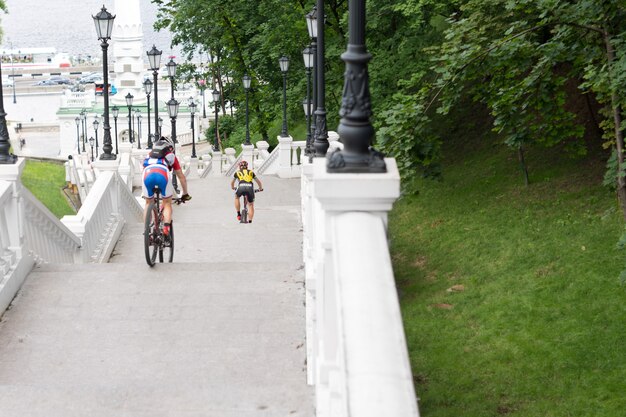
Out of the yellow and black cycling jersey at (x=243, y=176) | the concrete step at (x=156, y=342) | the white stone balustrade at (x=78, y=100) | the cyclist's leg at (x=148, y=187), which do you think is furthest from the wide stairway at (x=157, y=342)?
the white stone balustrade at (x=78, y=100)

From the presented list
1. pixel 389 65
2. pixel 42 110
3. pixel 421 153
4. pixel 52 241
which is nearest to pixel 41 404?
pixel 52 241

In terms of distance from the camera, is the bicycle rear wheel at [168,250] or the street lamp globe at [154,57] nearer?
the bicycle rear wheel at [168,250]

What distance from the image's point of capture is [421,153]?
1658 centimetres

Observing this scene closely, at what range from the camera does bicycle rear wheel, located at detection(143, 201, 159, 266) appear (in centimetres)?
1170

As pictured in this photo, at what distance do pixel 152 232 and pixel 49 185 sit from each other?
162 ft

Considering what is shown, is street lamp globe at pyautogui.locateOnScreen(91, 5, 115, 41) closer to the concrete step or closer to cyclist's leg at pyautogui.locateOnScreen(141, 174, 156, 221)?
cyclist's leg at pyautogui.locateOnScreen(141, 174, 156, 221)

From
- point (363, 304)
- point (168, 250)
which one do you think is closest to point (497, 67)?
point (168, 250)

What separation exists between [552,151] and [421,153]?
588cm

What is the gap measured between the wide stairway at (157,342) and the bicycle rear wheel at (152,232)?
0.22m

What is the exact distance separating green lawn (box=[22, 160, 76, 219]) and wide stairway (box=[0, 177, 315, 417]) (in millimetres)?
32429

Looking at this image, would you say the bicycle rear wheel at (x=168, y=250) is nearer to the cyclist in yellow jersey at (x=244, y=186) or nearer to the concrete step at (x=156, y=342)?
the concrete step at (x=156, y=342)

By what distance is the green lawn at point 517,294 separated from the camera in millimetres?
11859

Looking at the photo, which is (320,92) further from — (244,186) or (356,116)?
(356,116)

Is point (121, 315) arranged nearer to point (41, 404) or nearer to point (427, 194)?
point (41, 404)
